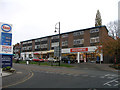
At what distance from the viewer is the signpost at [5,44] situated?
19688mm

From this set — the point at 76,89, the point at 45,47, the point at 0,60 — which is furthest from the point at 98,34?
the point at 76,89

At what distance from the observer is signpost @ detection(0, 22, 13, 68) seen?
19.7m

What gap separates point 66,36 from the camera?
51.7 meters

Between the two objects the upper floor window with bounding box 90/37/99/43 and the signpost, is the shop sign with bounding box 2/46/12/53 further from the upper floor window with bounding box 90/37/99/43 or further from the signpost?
the upper floor window with bounding box 90/37/99/43


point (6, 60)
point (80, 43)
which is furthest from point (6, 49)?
point (80, 43)

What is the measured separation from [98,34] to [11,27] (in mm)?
28455

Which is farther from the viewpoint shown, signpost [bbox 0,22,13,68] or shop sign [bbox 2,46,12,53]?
shop sign [bbox 2,46,12,53]

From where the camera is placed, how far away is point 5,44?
1994 cm

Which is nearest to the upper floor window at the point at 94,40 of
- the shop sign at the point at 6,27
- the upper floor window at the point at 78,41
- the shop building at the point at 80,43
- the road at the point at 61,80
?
the shop building at the point at 80,43

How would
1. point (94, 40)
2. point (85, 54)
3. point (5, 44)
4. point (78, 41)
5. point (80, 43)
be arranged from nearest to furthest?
point (5, 44), point (94, 40), point (85, 54), point (80, 43), point (78, 41)

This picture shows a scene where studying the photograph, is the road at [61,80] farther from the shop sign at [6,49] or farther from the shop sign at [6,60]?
the shop sign at [6,49]

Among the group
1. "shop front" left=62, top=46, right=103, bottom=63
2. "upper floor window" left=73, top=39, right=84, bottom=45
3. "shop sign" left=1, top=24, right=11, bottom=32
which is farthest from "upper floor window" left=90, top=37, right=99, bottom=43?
"shop sign" left=1, top=24, right=11, bottom=32

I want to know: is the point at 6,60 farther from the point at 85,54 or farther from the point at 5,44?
the point at 85,54

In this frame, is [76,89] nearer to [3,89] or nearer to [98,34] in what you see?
[3,89]
